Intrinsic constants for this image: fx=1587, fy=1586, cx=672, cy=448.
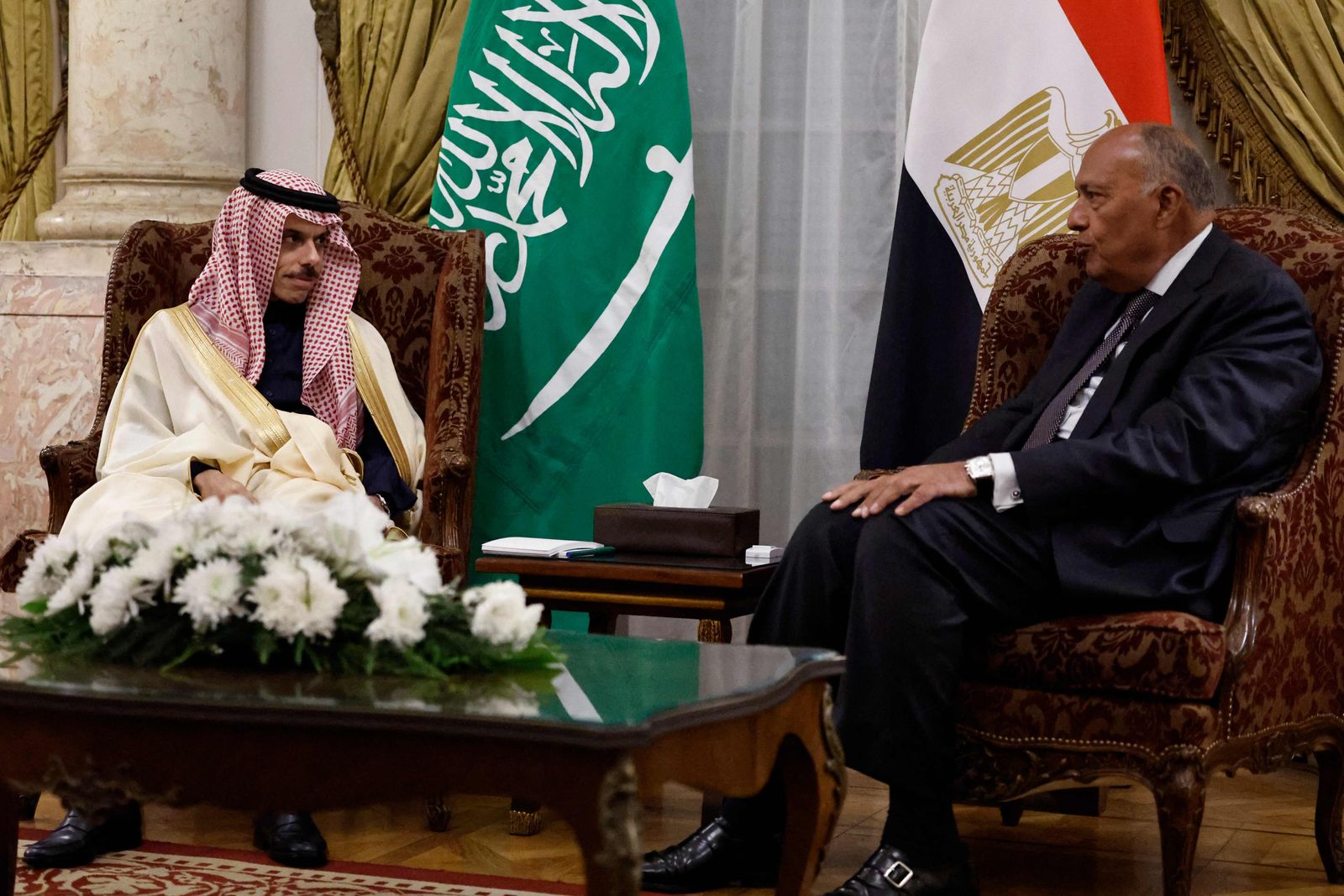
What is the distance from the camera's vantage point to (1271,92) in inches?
150

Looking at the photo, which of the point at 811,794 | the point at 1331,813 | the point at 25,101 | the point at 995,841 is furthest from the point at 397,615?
the point at 25,101

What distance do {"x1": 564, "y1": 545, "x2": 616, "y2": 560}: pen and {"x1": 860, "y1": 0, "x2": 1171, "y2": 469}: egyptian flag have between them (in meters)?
0.91

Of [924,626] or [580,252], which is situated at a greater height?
[580,252]

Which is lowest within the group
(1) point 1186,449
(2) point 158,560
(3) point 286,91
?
(2) point 158,560

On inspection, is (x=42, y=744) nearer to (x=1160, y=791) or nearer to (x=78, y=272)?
(x=1160, y=791)

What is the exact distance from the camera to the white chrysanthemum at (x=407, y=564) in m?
1.84

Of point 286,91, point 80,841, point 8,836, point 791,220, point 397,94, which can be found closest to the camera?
point 8,836

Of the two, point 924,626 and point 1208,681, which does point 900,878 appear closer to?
point 924,626

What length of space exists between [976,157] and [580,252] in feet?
3.30

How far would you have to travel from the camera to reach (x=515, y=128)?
13.3 ft

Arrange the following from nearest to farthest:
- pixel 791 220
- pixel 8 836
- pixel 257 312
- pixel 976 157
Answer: pixel 8 836
pixel 257 312
pixel 976 157
pixel 791 220

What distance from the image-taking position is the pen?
3086 mm

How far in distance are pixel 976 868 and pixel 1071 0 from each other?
198 centimetres

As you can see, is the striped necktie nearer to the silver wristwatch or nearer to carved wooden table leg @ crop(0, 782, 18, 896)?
the silver wristwatch
